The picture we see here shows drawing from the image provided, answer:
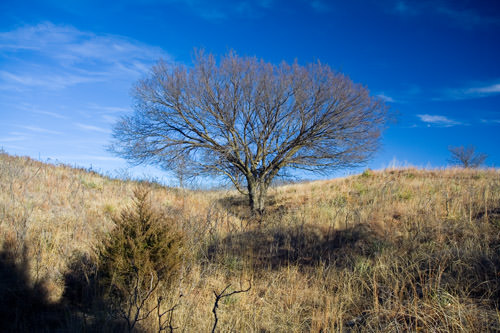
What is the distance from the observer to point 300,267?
5781 millimetres

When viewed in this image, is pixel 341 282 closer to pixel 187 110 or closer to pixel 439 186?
pixel 439 186

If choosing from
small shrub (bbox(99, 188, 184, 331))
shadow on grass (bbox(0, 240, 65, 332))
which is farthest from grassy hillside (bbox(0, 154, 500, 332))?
small shrub (bbox(99, 188, 184, 331))

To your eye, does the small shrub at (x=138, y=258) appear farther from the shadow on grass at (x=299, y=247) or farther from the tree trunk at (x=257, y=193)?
the tree trunk at (x=257, y=193)

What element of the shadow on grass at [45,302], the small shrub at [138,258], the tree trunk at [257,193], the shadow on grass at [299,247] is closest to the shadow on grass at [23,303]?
the shadow on grass at [45,302]

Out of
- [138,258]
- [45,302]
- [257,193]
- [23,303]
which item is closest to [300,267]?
[138,258]

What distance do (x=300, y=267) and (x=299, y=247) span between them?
2.57 feet

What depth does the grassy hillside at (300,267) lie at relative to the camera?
12.1 ft

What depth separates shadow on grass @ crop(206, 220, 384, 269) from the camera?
5.98 metres

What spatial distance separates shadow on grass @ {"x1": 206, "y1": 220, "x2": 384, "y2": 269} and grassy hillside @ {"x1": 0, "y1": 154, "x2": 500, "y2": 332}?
3 centimetres

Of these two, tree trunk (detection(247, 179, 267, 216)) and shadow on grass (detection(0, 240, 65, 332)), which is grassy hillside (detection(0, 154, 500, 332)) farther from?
tree trunk (detection(247, 179, 267, 216))

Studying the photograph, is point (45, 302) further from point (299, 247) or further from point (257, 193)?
point (257, 193)

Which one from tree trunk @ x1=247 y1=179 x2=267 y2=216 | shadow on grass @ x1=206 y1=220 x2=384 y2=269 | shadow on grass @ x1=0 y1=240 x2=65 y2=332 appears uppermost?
tree trunk @ x1=247 y1=179 x2=267 y2=216

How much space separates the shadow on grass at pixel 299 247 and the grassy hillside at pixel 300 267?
3 centimetres

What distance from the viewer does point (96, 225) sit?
7.16 metres
